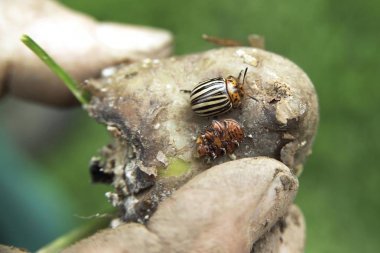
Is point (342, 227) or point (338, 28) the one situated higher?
point (338, 28)

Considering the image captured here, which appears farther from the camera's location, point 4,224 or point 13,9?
point 4,224

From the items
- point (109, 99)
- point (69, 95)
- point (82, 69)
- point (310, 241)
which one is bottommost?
point (310, 241)

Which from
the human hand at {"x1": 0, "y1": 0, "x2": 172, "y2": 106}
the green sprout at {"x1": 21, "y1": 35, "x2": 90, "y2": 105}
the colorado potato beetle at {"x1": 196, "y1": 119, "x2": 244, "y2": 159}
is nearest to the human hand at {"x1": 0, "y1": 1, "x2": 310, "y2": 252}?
the colorado potato beetle at {"x1": 196, "y1": 119, "x2": 244, "y2": 159}

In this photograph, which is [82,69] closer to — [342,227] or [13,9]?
[13,9]

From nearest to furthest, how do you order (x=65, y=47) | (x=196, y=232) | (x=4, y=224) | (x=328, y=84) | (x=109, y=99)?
(x=196, y=232) → (x=109, y=99) → (x=65, y=47) → (x=4, y=224) → (x=328, y=84)

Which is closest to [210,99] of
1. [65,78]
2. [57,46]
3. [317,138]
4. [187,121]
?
[187,121]

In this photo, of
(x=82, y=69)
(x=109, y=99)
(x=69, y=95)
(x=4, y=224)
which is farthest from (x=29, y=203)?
(x=109, y=99)
